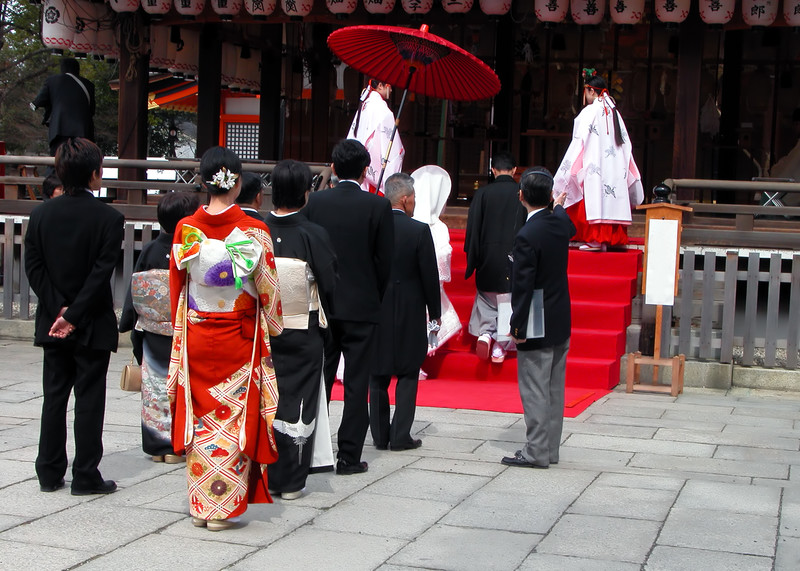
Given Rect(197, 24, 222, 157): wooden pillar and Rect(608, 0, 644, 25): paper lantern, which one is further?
Rect(197, 24, 222, 157): wooden pillar

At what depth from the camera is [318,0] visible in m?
11.8

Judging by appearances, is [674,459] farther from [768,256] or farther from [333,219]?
[768,256]

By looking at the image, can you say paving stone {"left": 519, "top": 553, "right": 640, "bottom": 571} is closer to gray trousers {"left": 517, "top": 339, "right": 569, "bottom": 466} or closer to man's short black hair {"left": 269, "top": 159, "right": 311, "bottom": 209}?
gray trousers {"left": 517, "top": 339, "right": 569, "bottom": 466}

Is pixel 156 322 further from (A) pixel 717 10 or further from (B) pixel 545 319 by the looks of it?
(A) pixel 717 10

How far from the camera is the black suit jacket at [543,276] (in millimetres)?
5516

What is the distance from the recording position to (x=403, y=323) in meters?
6.04

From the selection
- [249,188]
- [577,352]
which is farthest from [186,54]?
[249,188]

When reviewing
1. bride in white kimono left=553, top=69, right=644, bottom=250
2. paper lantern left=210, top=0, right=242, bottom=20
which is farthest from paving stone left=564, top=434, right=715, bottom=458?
paper lantern left=210, top=0, right=242, bottom=20

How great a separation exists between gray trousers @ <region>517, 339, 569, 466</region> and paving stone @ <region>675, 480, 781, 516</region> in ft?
2.62

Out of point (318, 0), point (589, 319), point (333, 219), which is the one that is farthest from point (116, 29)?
point (333, 219)

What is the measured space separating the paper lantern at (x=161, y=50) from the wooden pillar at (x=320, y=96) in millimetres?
2050

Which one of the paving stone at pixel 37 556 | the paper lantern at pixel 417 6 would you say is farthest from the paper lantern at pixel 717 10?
the paving stone at pixel 37 556

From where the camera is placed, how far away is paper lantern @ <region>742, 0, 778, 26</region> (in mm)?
10156

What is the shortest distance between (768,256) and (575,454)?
144 inches
